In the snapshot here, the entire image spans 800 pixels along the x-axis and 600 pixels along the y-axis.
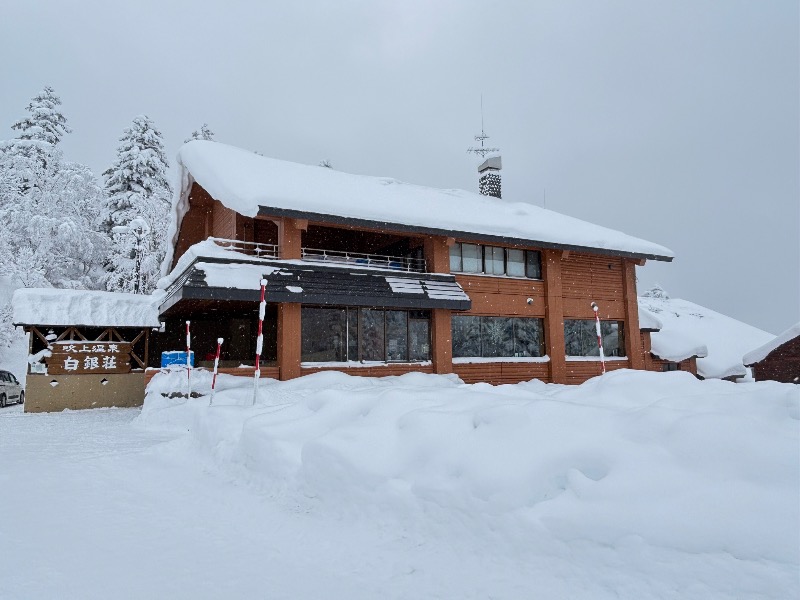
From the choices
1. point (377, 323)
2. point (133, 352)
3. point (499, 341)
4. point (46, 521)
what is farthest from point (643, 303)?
point (46, 521)

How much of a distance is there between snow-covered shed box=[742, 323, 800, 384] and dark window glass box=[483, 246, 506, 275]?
1442 cm

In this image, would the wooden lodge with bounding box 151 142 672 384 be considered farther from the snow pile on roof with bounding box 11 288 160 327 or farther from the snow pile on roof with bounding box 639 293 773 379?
the snow pile on roof with bounding box 639 293 773 379

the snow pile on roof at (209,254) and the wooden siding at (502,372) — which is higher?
the snow pile on roof at (209,254)

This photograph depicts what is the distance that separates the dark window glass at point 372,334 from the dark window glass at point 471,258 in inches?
146

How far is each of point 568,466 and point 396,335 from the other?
40.9 feet

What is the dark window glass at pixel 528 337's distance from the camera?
60.3ft

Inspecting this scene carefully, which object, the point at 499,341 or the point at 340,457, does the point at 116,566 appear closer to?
the point at 340,457

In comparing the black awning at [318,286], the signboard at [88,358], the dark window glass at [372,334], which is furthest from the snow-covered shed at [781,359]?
the signboard at [88,358]

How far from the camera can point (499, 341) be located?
1800cm

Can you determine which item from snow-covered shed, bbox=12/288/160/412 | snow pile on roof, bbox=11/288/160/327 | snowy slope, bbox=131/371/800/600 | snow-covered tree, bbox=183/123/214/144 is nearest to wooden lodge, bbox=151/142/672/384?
snow pile on roof, bbox=11/288/160/327

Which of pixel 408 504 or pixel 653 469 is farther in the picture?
pixel 408 504

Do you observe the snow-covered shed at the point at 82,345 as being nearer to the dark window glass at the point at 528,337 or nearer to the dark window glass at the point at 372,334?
the dark window glass at the point at 372,334

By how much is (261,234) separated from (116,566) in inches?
599

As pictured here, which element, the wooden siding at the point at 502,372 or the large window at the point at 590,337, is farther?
the large window at the point at 590,337
